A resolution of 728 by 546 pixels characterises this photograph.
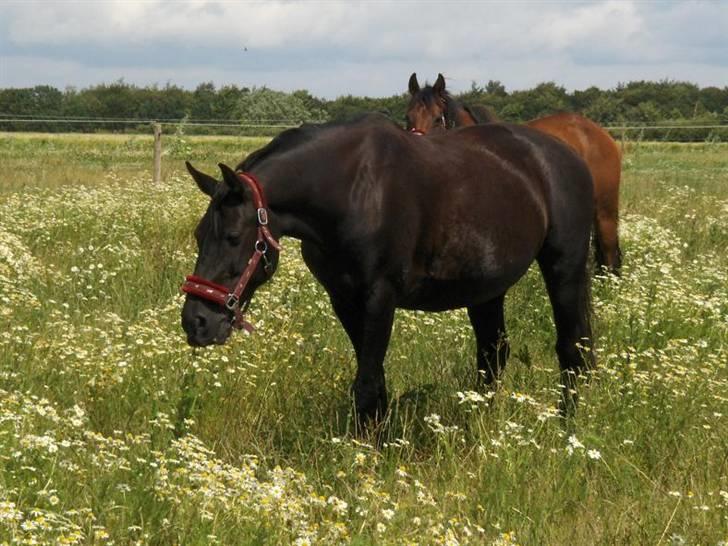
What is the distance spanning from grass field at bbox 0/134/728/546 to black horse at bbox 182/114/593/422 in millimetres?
370

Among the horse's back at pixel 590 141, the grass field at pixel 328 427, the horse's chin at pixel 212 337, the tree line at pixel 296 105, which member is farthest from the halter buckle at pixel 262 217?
the tree line at pixel 296 105

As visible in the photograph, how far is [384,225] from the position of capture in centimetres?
471

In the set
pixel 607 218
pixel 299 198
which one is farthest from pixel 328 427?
pixel 607 218

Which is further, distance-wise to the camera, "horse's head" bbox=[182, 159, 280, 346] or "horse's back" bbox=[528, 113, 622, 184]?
"horse's back" bbox=[528, 113, 622, 184]

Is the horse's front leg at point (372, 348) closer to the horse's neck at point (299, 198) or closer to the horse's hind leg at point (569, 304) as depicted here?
the horse's neck at point (299, 198)

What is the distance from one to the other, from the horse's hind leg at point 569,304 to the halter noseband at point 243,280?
2199 millimetres

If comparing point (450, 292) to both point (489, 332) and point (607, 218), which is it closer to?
point (489, 332)

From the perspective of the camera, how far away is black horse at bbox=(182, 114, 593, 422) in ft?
13.9

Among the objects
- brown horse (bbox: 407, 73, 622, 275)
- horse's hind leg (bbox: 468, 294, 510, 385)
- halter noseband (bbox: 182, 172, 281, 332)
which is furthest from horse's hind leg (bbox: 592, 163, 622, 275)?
halter noseband (bbox: 182, 172, 281, 332)

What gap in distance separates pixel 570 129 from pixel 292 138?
19.9ft

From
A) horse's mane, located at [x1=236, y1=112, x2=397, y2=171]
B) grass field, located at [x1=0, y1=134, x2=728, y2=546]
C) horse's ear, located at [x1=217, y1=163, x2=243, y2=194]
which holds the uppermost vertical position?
horse's mane, located at [x1=236, y1=112, x2=397, y2=171]

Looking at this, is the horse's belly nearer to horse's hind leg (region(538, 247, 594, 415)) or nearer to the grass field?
the grass field

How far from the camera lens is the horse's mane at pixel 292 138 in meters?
4.51

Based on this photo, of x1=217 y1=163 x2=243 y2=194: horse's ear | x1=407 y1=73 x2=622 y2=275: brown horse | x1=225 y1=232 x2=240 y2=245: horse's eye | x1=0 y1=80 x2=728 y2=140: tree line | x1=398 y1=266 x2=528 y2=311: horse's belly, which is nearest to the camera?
x1=217 y1=163 x2=243 y2=194: horse's ear
